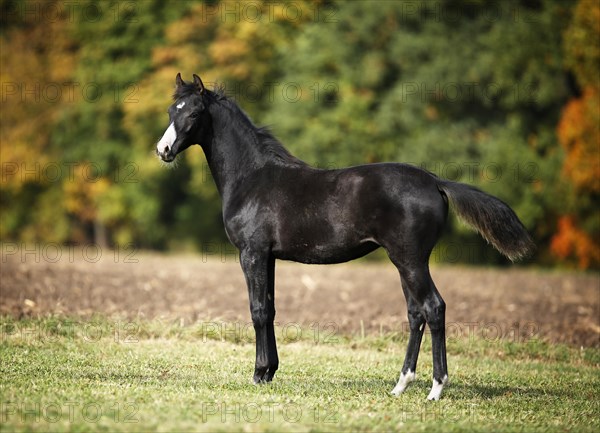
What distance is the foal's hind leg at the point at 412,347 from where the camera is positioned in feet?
29.2

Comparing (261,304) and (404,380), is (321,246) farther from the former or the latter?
(404,380)

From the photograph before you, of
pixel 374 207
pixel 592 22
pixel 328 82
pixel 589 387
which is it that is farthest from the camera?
pixel 328 82

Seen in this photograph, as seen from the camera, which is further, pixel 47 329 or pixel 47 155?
pixel 47 155

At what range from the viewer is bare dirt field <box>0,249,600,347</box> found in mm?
14359

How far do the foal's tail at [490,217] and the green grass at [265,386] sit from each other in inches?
68.1

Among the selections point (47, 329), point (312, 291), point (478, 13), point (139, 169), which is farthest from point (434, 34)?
point (47, 329)

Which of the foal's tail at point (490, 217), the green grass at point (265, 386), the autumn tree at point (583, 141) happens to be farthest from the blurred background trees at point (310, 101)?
the foal's tail at point (490, 217)

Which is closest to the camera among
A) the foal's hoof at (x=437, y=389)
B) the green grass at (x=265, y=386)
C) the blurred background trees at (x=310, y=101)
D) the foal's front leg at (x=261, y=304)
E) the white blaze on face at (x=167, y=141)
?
the green grass at (x=265, y=386)

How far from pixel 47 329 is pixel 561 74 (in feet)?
90.4

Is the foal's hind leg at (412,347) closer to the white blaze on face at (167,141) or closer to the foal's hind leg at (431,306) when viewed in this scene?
the foal's hind leg at (431,306)

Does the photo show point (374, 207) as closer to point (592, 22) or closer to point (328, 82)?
point (592, 22)

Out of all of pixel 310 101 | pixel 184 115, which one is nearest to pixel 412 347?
pixel 184 115

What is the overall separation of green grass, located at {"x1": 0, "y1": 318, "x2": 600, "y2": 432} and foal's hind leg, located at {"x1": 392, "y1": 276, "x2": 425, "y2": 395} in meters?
0.14

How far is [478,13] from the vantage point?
3569 cm
